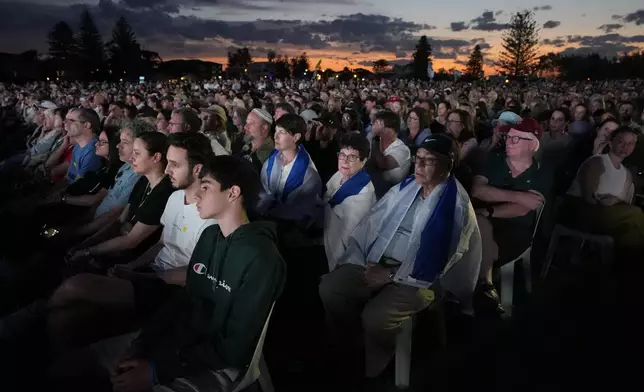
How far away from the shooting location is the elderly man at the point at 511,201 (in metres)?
3.66

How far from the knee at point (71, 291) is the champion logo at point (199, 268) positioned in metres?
0.63

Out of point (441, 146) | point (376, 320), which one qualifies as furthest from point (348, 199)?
point (376, 320)

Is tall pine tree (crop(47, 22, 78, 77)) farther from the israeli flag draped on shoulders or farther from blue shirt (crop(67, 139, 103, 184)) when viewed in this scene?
the israeli flag draped on shoulders

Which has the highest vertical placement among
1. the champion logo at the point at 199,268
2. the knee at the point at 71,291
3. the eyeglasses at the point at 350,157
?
the eyeglasses at the point at 350,157

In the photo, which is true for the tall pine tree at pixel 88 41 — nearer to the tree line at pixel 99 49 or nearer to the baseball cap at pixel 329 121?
the tree line at pixel 99 49

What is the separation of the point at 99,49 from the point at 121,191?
7704 cm

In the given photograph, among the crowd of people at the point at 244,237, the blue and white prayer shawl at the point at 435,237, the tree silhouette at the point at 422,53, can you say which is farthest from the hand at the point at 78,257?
the tree silhouette at the point at 422,53

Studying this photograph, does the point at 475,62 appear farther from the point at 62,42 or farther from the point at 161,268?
the point at 161,268

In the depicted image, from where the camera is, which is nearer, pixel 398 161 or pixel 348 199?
pixel 348 199

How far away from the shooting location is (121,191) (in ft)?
13.6

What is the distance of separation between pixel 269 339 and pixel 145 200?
129cm

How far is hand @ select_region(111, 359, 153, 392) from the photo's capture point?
6.32 feet

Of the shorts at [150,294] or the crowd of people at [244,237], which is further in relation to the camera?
the shorts at [150,294]

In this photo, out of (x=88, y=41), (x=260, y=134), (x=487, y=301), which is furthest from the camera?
(x=88, y=41)
